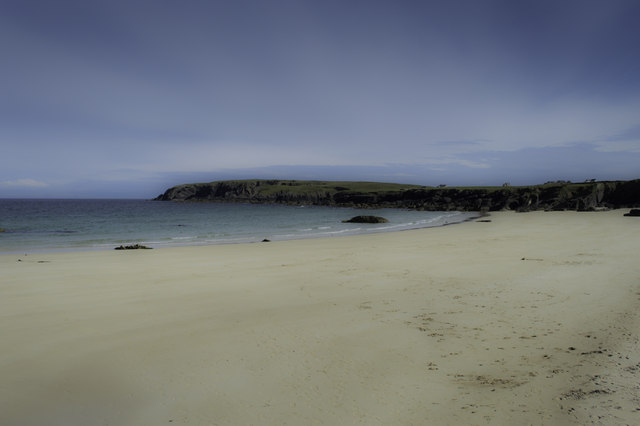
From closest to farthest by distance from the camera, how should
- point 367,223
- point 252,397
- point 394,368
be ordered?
1. point 252,397
2. point 394,368
3. point 367,223

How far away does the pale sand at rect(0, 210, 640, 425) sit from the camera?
437cm

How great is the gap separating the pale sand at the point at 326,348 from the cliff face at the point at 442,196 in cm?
5444

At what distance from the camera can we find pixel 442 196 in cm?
9269

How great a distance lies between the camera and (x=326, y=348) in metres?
6.16

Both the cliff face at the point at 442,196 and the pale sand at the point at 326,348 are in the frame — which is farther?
the cliff face at the point at 442,196

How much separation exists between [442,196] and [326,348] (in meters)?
93.0

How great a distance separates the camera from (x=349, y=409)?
171 inches

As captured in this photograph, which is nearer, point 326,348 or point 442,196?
point 326,348

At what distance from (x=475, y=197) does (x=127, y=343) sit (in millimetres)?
86598

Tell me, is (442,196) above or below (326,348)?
above

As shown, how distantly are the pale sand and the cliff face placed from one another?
54.4 metres

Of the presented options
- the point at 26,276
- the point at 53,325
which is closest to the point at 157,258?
the point at 26,276

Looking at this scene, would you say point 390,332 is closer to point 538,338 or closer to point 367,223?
point 538,338

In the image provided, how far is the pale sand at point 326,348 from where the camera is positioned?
4.37m
